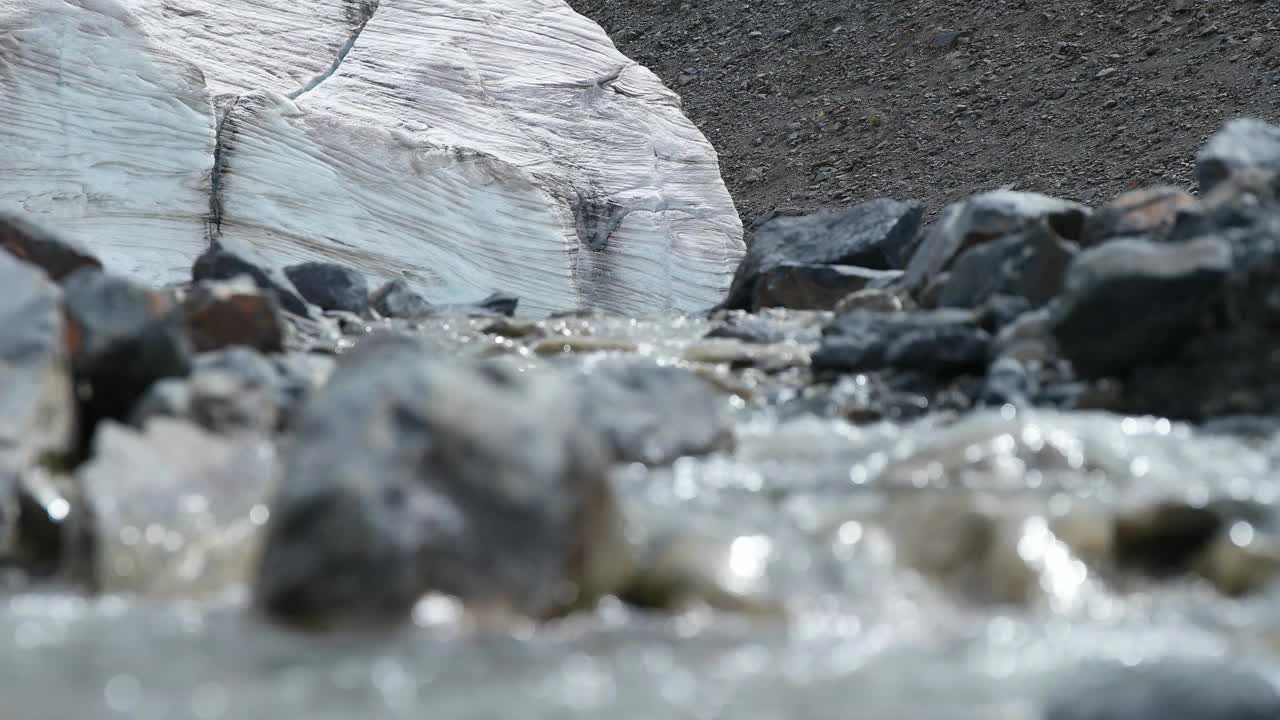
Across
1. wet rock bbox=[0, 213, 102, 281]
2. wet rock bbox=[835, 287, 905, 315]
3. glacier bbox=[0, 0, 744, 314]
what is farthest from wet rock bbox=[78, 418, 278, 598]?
glacier bbox=[0, 0, 744, 314]

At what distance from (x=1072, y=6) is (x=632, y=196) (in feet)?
31.3

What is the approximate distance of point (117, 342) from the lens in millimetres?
3361

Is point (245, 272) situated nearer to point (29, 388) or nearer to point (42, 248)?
point (42, 248)

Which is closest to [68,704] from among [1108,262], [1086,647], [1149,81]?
[1086,647]

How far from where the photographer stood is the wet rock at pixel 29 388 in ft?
9.40

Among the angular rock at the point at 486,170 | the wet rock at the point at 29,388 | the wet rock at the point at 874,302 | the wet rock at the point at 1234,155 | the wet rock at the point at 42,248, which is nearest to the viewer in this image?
the wet rock at the point at 29,388

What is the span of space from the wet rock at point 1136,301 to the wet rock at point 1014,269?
2.95ft

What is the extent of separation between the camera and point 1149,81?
15836mm

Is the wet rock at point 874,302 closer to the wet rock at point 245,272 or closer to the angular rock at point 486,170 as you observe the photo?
the wet rock at point 245,272

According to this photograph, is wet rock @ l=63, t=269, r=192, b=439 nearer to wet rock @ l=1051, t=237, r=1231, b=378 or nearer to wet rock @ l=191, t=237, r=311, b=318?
wet rock @ l=1051, t=237, r=1231, b=378

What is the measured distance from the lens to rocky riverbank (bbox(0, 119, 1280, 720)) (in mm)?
2314

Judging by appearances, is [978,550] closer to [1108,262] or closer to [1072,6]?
[1108,262]

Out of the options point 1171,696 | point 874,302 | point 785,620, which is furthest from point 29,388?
point 874,302

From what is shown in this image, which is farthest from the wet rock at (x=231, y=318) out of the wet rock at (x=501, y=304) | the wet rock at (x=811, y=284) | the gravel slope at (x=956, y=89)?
the gravel slope at (x=956, y=89)
